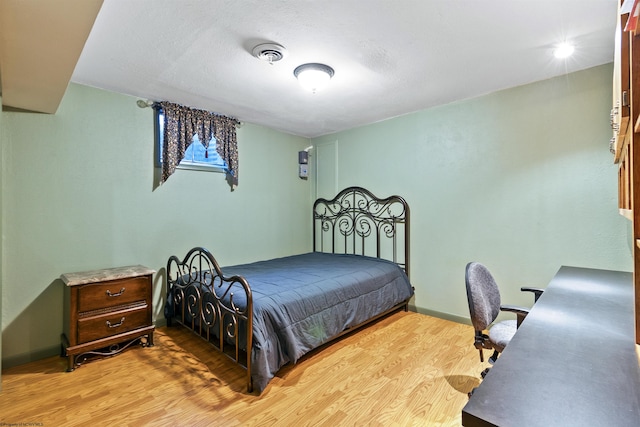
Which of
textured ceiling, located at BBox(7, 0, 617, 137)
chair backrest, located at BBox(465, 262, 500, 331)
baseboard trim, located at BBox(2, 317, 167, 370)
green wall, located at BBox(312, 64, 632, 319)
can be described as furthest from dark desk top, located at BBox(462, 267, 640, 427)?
baseboard trim, located at BBox(2, 317, 167, 370)

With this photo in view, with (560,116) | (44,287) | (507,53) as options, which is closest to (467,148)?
(560,116)

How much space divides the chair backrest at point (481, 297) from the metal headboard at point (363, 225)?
1503mm

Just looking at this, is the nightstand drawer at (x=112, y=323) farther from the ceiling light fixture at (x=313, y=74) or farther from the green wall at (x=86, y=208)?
the ceiling light fixture at (x=313, y=74)

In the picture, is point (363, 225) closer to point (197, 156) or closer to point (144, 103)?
point (197, 156)

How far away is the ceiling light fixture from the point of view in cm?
228

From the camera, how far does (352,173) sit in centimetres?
412

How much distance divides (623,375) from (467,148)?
2.60 m

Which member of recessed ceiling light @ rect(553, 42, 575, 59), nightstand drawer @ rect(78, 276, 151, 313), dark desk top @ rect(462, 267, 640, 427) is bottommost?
nightstand drawer @ rect(78, 276, 151, 313)

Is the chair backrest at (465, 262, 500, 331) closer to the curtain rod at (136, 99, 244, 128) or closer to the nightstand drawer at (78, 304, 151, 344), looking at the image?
the nightstand drawer at (78, 304, 151, 344)

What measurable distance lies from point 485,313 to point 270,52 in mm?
2219

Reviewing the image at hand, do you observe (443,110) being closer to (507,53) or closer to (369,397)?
(507,53)

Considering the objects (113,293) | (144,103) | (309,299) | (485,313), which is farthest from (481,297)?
(144,103)

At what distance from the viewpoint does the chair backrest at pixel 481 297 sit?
1.76 meters

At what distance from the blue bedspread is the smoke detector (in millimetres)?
1771
